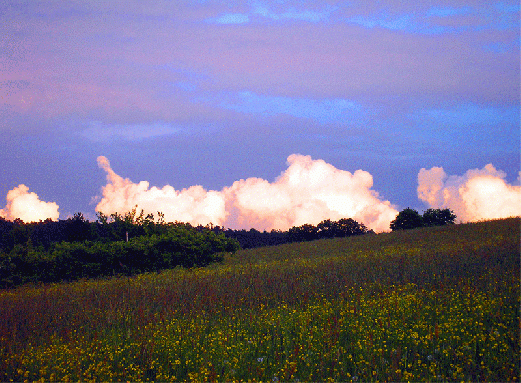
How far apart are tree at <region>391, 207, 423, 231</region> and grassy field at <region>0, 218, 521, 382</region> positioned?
2587cm

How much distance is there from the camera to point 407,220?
122 feet

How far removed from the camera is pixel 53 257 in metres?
17.6

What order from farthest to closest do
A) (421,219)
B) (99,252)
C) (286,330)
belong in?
(421,219) → (99,252) → (286,330)

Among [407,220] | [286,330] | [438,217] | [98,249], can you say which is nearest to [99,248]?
[98,249]

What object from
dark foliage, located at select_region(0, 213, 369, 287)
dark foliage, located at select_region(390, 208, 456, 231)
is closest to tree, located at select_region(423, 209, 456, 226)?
dark foliage, located at select_region(390, 208, 456, 231)

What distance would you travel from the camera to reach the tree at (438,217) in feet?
122

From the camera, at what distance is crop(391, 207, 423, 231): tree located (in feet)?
120

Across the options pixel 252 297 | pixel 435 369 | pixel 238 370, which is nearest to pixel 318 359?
pixel 238 370

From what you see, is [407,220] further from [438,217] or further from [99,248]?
[99,248]

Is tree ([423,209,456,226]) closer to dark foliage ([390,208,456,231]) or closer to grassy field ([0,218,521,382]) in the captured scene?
dark foliage ([390,208,456,231])

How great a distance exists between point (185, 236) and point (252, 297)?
10.9 metres

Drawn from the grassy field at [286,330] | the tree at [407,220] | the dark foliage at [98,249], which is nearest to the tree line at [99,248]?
the dark foliage at [98,249]

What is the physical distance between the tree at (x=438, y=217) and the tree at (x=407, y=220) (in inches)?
33.3

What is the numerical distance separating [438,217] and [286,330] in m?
35.4
